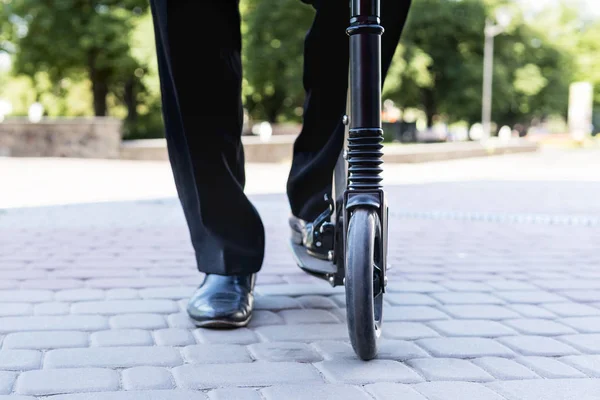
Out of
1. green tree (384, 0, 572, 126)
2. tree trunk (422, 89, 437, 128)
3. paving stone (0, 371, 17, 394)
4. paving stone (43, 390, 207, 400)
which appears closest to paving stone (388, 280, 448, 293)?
paving stone (43, 390, 207, 400)

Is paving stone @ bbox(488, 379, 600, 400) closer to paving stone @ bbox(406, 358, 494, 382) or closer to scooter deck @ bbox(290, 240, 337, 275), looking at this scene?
paving stone @ bbox(406, 358, 494, 382)

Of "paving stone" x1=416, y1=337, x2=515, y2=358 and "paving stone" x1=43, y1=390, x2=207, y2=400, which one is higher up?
"paving stone" x1=43, y1=390, x2=207, y2=400

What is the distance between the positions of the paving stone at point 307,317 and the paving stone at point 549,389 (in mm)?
758

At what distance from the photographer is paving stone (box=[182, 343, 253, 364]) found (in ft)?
6.79

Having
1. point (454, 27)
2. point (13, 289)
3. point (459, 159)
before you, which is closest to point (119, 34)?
point (459, 159)

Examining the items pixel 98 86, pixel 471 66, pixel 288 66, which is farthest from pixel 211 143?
pixel 471 66

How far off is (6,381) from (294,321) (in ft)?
3.16

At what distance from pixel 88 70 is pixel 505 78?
61.3 feet

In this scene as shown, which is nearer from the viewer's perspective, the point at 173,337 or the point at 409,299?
the point at 173,337

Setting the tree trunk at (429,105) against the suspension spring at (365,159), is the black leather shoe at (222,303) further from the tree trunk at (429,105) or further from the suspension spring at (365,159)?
the tree trunk at (429,105)

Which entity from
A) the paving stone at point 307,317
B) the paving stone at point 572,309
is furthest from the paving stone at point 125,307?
the paving stone at point 572,309

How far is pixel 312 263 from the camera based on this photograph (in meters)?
2.53

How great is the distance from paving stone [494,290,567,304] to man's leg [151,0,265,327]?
1.04 metres

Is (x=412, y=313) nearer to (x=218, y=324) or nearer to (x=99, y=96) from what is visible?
(x=218, y=324)
